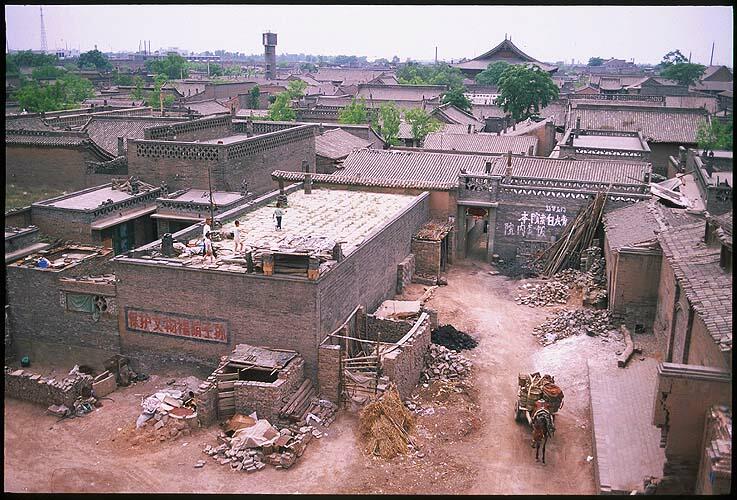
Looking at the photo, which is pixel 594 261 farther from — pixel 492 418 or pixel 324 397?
pixel 324 397

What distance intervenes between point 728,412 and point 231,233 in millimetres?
12143

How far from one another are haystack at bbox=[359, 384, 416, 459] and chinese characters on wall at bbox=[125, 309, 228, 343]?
11.8ft

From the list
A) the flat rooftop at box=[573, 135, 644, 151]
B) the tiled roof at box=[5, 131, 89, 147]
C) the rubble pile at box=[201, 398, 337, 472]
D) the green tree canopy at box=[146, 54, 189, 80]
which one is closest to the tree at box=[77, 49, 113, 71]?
the green tree canopy at box=[146, 54, 189, 80]

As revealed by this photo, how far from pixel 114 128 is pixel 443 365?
21.3 m

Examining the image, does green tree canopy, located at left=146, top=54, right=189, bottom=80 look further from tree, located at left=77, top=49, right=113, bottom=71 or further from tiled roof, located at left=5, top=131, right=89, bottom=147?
tiled roof, located at left=5, top=131, right=89, bottom=147

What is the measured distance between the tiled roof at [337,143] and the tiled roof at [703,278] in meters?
18.2

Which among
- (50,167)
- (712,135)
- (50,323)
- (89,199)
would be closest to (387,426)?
(50,323)

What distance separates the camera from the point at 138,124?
30.5 meters

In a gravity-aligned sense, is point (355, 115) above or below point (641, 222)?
above

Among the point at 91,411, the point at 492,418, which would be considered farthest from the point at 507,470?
the point at 91,411

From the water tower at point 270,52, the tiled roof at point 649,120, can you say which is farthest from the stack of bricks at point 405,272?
the water tower at point 270,52

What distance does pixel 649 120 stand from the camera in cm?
3659

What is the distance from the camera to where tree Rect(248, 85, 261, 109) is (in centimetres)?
6141

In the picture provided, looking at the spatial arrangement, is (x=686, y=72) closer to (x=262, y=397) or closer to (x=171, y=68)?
(x=171, y=68)
